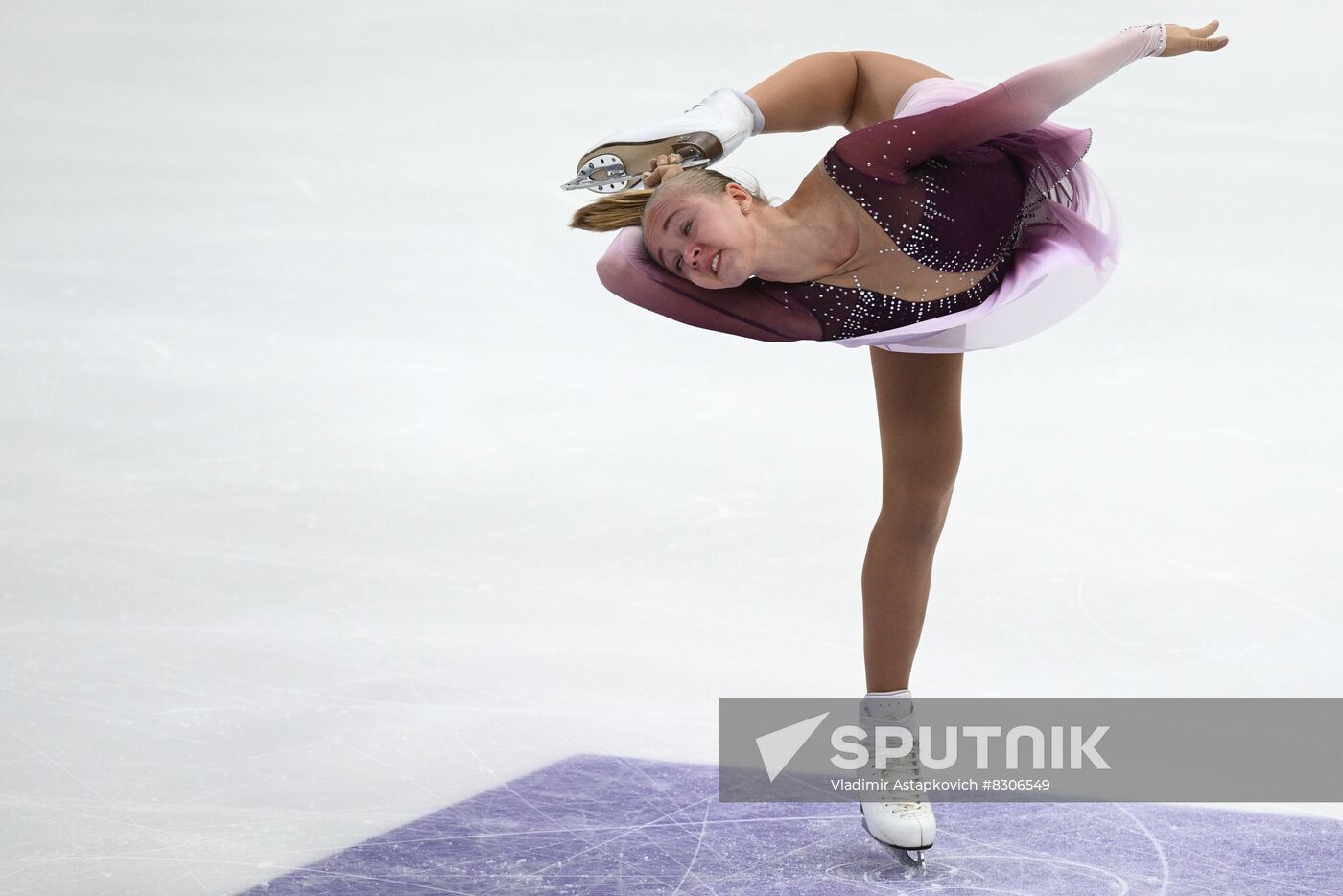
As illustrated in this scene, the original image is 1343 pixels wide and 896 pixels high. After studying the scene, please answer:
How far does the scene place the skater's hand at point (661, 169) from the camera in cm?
226

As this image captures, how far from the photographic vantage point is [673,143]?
7.52 feet

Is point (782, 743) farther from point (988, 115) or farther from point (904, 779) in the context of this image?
point (988, 115)

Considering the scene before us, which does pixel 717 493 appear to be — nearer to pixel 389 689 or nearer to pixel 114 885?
pixel 389 689

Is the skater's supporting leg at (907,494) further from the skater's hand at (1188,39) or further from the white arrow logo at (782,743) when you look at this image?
the skater's hand at (1188,39)

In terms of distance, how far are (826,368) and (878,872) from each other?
328 centimetres

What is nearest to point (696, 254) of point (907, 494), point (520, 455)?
point (907, 494)

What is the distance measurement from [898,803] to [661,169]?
44.4 inches

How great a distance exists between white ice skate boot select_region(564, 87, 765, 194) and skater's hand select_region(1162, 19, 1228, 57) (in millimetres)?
634

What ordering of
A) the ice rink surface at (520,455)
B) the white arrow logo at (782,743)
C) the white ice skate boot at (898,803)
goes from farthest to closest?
1. the white arrow logo at (782,743)
2. the ice rink surface at (520,455)
3. the white ice skate boot at (898,803)

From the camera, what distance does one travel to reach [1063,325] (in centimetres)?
570

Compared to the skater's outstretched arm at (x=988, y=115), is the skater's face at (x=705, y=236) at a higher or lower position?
lower

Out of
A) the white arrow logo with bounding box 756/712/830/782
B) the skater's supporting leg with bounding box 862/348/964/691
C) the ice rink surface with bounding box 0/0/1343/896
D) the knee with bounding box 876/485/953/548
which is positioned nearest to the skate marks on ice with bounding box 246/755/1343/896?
the ice rink surface with bounding box 0/0/1343/896

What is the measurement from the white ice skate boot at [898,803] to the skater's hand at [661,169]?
39.6 inches

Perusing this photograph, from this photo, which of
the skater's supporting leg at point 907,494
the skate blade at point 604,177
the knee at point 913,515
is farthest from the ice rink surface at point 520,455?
the skate blade at point 604,177
